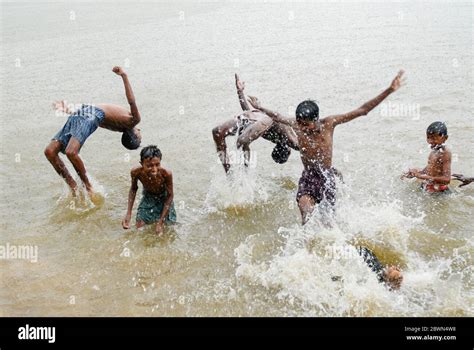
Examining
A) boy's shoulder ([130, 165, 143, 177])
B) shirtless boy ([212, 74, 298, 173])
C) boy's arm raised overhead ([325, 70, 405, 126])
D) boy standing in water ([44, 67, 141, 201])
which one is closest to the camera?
boy's arm raised overhead ([325, 70, 405, 126])

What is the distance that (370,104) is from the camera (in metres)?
4.53

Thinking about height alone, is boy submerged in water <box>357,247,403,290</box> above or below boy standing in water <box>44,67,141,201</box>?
below

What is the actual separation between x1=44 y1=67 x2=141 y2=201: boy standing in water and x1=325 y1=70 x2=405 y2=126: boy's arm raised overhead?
2.30 meters

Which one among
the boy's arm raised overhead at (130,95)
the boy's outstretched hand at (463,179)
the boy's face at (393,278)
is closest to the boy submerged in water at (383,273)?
the boy's face at (393,278)

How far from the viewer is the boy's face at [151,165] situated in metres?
5.12

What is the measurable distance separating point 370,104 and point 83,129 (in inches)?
127

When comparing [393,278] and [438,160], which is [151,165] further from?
[438,160]

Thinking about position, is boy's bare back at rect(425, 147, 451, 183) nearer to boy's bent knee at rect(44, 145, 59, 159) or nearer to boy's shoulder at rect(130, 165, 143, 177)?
boy's shoulder at rect(130, 165, 143, 177)

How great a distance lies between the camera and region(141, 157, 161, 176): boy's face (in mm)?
5117

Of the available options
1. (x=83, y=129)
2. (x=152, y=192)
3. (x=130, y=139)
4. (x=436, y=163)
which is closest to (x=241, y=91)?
(x=130, y=139)

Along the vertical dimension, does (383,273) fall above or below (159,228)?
below

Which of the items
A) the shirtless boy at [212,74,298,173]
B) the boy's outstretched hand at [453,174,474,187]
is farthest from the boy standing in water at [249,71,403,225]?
the boy's outstretched hand at [453,174,474,187]

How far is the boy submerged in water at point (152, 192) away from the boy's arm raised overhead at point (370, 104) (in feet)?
5.79
